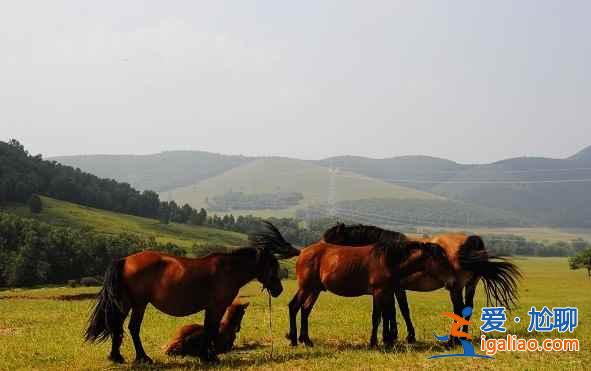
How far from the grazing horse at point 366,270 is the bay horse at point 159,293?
9.13 ft

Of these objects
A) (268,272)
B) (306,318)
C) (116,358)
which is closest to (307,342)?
(306,318)

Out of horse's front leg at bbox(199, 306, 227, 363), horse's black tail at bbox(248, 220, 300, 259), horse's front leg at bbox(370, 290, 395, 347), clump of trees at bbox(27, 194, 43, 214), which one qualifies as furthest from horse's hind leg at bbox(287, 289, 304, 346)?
clump of trees at bbox(27, 194, 43, 214)

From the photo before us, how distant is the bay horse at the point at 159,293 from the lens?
13.0 m

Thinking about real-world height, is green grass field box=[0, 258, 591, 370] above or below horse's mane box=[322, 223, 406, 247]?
below

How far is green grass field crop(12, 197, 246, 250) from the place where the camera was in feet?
458

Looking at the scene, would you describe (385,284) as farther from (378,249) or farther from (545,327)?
(545,327)

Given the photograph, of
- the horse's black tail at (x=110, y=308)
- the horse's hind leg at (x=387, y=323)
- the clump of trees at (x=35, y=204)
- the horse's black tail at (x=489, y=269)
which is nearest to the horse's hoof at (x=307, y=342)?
the horse's hind leg at (x=387, y=323)

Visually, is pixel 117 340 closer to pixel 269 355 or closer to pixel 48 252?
pixel 269 355

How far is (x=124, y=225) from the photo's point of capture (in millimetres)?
151375

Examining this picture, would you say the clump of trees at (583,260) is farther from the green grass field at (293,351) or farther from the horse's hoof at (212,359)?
the horse's hoof at (212,359)

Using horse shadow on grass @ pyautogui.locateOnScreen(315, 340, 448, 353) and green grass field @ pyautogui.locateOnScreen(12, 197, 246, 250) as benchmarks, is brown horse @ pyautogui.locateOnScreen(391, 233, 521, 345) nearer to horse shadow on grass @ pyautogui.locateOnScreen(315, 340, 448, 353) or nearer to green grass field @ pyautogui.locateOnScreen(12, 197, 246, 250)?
horse shadow on grass @ pyautogui.locateOnScreen(315, 340, 448, 353)

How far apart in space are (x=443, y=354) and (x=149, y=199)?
182614mm

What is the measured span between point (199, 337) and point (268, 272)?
2.40 meters

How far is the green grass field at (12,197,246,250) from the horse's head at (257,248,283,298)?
119868 millimetres
